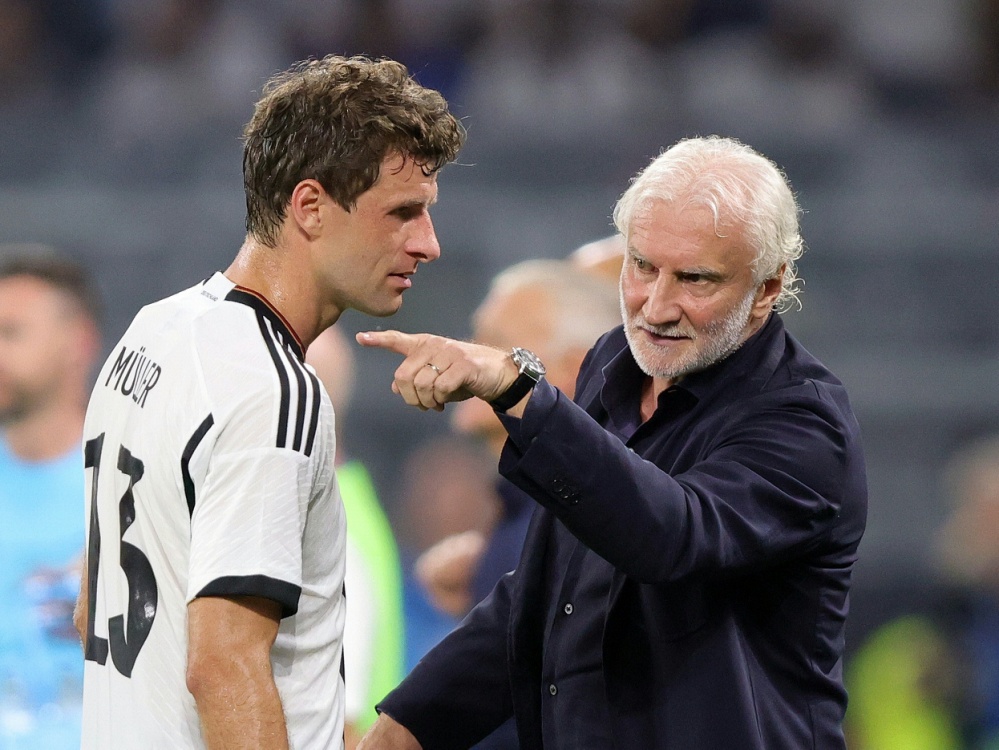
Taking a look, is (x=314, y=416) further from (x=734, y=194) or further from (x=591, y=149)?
(x=591, y=149)

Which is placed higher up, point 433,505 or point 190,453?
point 433,505

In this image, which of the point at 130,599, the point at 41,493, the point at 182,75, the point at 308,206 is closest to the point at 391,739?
the point at 130,599

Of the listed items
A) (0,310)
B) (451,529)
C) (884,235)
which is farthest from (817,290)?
(0,310)

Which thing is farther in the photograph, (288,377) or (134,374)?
(134,374)

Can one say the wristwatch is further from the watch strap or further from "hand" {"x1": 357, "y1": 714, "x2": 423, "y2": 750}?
"hand" {"x1": 357, "y1": 714, "x2": 423, "y2": 750}

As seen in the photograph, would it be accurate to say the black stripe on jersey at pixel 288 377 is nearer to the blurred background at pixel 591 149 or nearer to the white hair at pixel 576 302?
the white hair at pixel 576 302

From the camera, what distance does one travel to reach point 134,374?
60.4 inches

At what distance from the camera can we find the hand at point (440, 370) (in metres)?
1.46

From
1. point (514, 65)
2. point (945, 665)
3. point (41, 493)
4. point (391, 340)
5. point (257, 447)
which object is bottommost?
point (945, 665)

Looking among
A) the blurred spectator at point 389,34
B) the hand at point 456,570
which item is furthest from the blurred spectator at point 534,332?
the blurred spectator at point 389,34

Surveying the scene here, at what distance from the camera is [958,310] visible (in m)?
5.17

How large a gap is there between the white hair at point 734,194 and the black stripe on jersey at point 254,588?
0.81m

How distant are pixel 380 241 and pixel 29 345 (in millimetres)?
2943

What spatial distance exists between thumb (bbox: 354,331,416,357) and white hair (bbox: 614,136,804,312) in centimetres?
53
